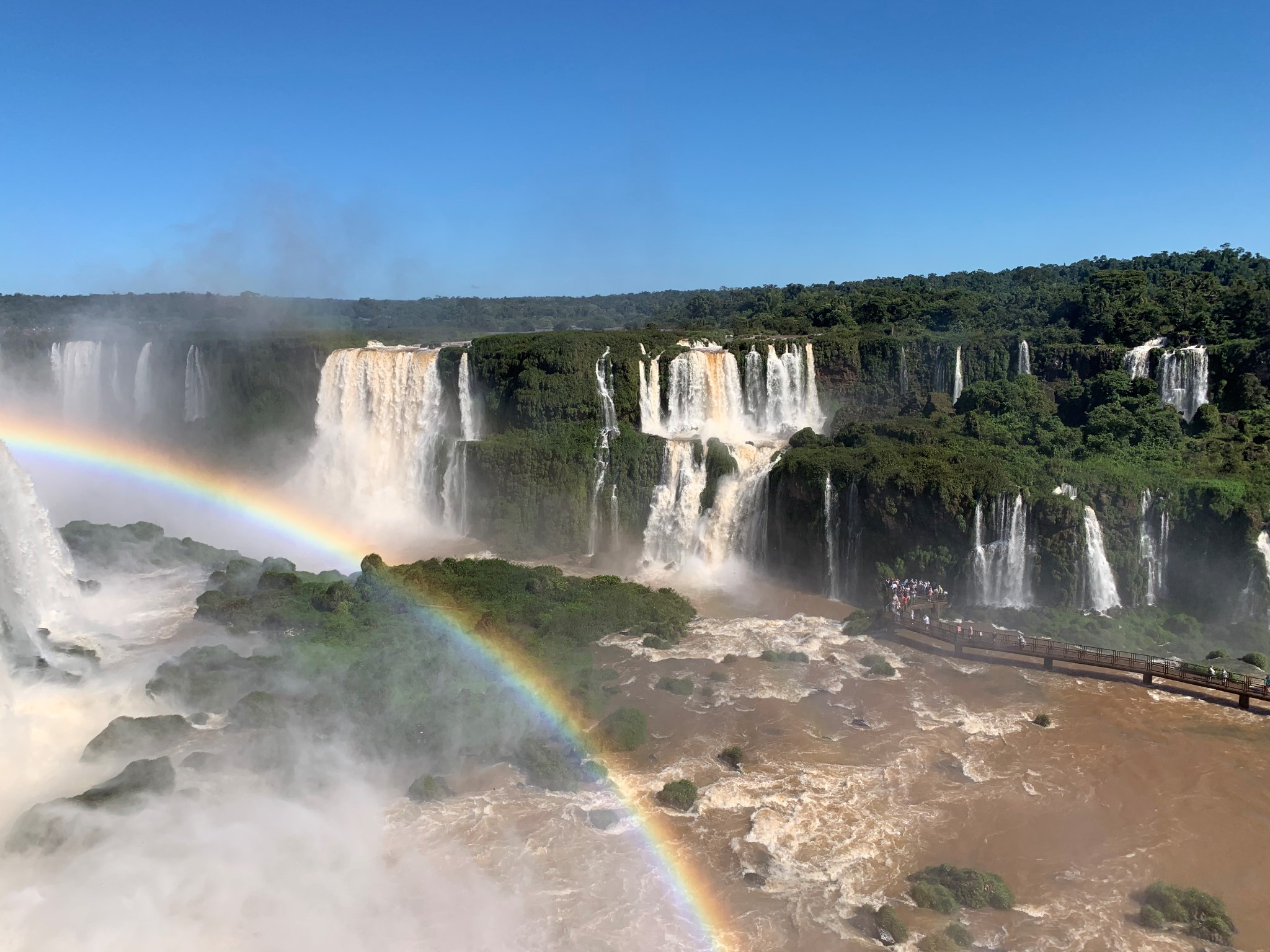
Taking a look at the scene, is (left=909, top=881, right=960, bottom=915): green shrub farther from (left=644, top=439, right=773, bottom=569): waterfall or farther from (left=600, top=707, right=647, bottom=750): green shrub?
(left=644, top=439, right=773, bottom=569): waterfall

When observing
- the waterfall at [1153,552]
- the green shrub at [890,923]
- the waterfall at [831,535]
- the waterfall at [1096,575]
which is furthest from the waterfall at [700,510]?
the green shrub at [890,923]

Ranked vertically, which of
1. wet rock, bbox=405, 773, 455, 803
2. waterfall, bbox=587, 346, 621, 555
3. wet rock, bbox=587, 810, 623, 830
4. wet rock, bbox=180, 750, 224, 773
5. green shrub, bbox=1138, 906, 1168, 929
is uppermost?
waterfall, bbox=587, 346, 621, 555

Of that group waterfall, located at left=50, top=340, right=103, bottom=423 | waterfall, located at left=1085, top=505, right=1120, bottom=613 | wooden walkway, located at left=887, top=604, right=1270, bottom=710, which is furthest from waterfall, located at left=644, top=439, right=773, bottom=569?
waterfall, located at left=50, top=340, right=103, bottom=423

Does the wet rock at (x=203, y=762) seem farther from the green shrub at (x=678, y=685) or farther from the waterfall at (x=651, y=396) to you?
the waterfall at (x=651, y=396)

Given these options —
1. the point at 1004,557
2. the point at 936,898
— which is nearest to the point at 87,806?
the point at 936,898

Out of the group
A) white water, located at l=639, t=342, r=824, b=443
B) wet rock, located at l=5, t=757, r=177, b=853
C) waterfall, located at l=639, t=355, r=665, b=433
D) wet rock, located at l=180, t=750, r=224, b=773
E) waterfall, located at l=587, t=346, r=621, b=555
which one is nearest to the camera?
wet rock, located at l=5, t=757, r=177, b=853
